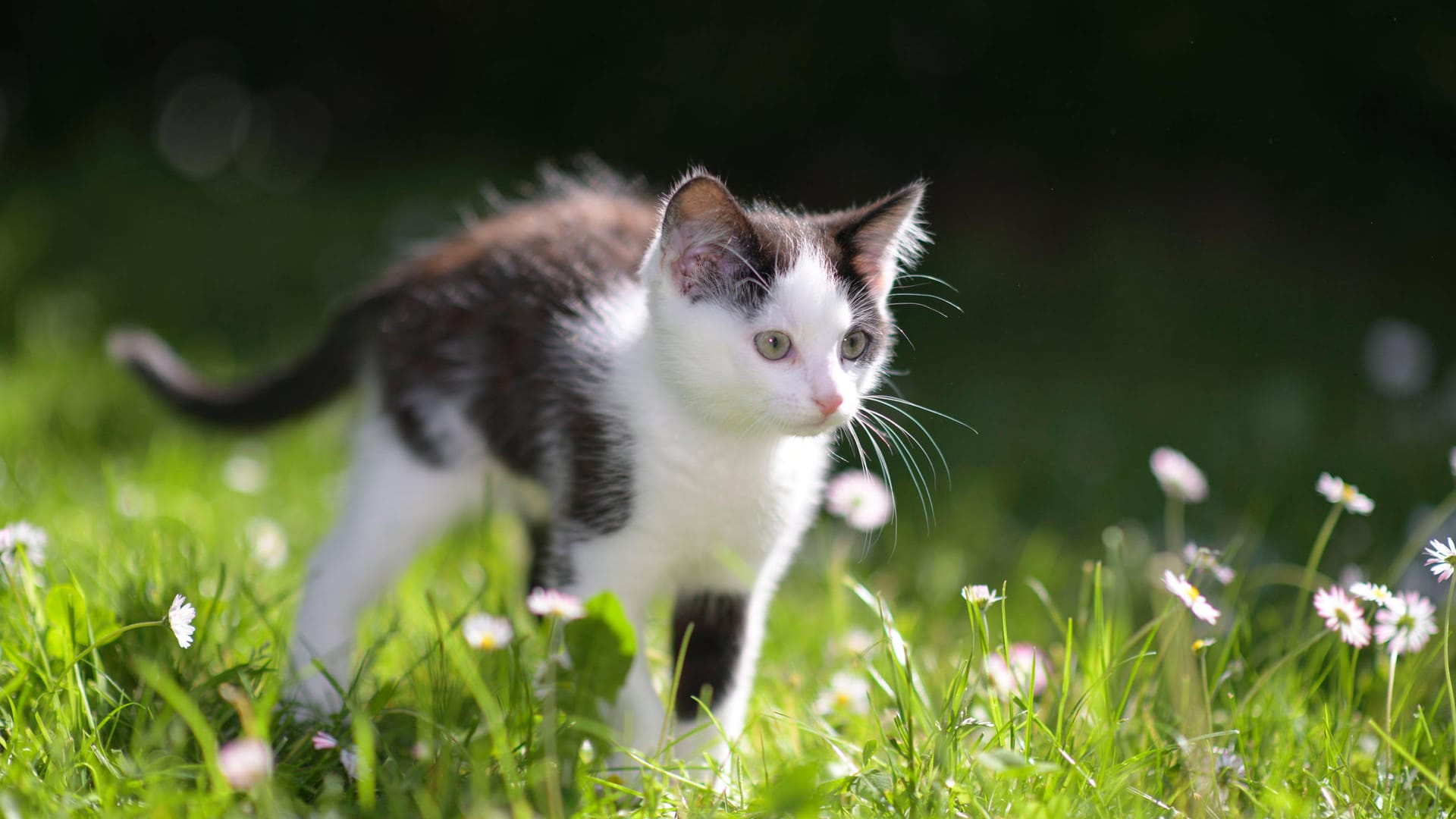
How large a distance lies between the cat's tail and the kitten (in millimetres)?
14

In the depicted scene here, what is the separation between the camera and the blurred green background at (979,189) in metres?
3.76

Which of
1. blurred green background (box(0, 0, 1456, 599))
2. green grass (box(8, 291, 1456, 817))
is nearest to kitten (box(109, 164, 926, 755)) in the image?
green grass (box(8, 291, 1456, 817))

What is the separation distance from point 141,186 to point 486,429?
4.23 m

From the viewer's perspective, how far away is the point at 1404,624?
1.70 m

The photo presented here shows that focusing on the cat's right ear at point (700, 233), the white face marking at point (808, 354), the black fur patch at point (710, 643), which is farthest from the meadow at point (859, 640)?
the cat's right ear at point (700, 233)

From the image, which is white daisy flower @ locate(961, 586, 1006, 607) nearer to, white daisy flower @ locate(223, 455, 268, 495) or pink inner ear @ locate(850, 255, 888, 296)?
pink inner ear @ locate(850, 255, 888, 296)

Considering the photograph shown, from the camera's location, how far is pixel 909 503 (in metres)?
3.30

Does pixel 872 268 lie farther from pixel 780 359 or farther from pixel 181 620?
pixel 181 620

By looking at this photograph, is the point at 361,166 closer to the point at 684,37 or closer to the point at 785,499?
the point at 684,37

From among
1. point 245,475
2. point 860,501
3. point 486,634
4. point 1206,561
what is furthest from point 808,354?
point 245,475

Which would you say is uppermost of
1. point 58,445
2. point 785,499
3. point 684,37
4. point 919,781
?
point 684,37

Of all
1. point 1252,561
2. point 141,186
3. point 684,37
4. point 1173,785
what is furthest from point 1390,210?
point 141,186

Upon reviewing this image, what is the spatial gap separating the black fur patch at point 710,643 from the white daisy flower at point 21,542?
3.38 feet

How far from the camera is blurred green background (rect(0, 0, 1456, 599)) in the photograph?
12.3 ft
